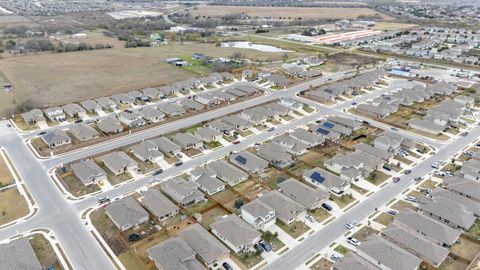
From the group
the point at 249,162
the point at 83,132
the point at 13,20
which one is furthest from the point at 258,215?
the point at 13,20

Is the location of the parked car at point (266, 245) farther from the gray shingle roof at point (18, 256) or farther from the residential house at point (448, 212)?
the gray shingle roof at point (18, 256)

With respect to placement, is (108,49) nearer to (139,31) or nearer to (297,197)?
(139,31)

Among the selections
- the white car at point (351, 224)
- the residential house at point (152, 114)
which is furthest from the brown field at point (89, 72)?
the white car at point (351, 224)

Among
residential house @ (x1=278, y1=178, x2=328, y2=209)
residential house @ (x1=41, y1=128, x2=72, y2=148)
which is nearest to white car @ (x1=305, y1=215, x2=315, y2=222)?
residential house @ (x1=278, y1=178, x2=328, y2=209)

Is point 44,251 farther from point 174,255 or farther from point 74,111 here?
point 74,111

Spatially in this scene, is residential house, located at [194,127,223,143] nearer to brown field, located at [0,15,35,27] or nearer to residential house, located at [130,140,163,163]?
residential house, located at [130,140,163,163]

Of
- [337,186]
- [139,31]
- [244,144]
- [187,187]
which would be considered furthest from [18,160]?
[139,31]

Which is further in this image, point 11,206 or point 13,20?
point 13,20

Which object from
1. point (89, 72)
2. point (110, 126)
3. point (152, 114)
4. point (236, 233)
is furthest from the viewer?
point (89, 72)
